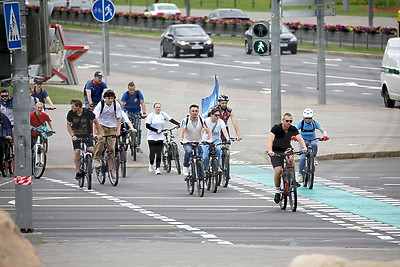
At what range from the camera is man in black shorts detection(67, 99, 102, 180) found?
22906 mm

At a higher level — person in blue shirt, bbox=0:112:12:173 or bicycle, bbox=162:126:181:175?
person in blue shirt, bbox=0:112:12:173

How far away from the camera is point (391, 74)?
125 ft

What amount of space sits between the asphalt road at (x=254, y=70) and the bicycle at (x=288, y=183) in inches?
776

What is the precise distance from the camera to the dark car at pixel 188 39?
57.2 m

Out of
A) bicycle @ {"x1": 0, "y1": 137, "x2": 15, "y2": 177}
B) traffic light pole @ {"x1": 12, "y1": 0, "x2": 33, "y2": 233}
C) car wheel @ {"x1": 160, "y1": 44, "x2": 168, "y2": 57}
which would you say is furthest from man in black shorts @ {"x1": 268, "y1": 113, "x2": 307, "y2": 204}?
car wheel @ {"x1": 160, "y1": 44, "x2": 168, "y2": 57}

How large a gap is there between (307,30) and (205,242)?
5146cm

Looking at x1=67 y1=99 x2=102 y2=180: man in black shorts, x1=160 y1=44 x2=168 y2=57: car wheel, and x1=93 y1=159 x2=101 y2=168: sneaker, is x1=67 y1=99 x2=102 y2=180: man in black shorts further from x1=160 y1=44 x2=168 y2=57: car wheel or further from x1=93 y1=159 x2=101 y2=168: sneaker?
x1=160 y1=44 x2=168 y2=57: car wheel

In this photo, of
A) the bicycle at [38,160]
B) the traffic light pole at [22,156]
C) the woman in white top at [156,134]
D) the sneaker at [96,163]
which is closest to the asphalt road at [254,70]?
the woman in white top at [156,134]

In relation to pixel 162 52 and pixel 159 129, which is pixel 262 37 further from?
pixel 162 52

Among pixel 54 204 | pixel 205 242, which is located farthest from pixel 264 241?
pixel 54 204

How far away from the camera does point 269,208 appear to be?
66.9 feet

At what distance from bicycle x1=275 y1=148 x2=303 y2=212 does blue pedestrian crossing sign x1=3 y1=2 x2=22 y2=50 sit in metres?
6.51

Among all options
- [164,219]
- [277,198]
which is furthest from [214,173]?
[164,219]

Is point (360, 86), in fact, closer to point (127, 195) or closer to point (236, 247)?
point (127, 195)
